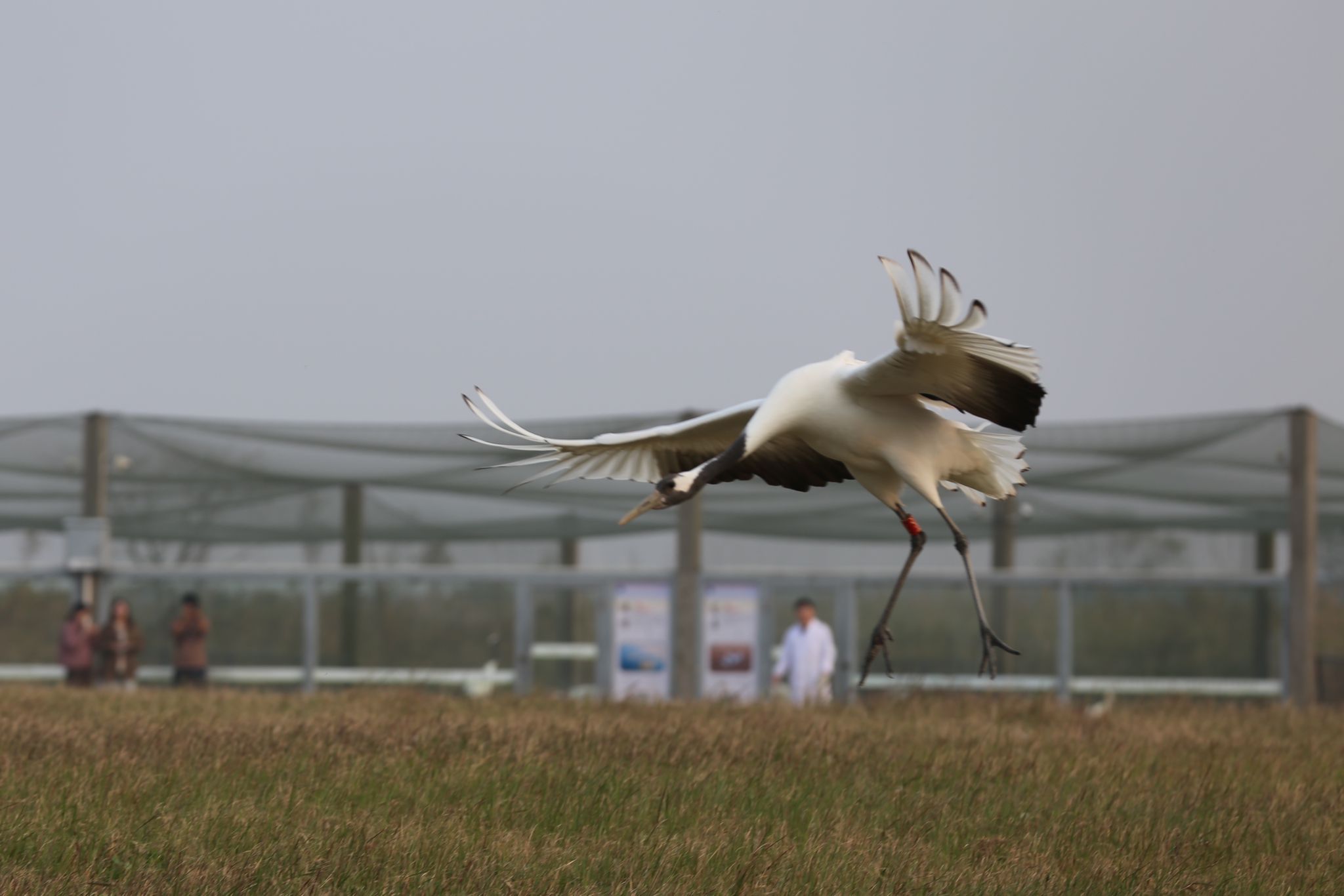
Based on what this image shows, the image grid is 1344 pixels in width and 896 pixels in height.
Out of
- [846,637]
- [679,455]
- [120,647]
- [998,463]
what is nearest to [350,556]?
[120,647]

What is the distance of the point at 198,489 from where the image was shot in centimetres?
2017

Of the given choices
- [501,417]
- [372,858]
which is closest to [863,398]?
[501,417]

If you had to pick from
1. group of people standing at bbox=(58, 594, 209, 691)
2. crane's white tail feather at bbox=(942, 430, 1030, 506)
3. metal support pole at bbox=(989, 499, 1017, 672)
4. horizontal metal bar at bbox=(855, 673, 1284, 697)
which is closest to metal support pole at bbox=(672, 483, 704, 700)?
horizontal metal bar at bbox=(855, 673, 1284, 697)

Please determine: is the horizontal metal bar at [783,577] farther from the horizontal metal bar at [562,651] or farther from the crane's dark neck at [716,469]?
the crane's dark neck at [716,469]

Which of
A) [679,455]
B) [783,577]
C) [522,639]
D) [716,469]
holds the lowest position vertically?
[522,639]

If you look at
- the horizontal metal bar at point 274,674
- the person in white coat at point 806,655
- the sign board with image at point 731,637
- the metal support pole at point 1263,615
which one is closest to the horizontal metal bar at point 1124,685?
the metal support pole at point 1263,615

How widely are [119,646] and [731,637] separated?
21.8 ft

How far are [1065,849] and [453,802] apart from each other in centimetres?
239

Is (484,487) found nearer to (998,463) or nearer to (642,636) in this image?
(642,636)

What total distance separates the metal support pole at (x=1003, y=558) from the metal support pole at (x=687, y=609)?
317 cm

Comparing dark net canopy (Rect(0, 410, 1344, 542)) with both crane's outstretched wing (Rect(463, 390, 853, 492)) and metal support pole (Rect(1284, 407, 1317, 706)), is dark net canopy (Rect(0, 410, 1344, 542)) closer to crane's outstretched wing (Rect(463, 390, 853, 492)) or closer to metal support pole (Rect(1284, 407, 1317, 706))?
metal support pole (Rect(1284, 407, 1317, 706))

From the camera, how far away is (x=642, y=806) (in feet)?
22.3

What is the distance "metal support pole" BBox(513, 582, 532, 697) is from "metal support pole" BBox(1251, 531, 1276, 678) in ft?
25.6

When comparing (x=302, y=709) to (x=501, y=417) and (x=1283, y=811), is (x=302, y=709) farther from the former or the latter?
(x=1283, y=811)
